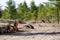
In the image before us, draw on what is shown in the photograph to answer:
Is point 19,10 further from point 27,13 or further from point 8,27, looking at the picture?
point 8,27

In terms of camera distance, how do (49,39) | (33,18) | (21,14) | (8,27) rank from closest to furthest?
(49,39) → (8,27) → (33,18) → (21,14)

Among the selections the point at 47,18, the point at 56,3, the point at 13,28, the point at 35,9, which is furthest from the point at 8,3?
the point at 13,28

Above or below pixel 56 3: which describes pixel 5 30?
below

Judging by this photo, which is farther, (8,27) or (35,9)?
(35,9)

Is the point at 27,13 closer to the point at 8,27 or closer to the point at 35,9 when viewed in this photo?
the point at 35,9

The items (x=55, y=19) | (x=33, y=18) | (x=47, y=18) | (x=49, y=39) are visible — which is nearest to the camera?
(x=49, y=39)

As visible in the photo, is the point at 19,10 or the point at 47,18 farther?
the point at 19,10

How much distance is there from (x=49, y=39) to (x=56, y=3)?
88.3 ft

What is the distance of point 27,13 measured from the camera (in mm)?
65250

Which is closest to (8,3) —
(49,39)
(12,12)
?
(12,12)

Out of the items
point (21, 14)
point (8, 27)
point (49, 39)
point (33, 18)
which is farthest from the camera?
point (21, 14)

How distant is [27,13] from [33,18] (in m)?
3.11

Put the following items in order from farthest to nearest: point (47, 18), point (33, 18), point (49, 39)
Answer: point (33, 18) → point (47, 18) → point (49, 39)

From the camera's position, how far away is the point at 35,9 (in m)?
70.9
